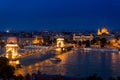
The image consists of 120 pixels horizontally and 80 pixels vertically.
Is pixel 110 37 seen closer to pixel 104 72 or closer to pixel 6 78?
pixel 104 72

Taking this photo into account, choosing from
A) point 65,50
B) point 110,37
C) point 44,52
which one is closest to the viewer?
point 44,52

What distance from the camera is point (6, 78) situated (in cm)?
1020

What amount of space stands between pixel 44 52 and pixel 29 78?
13.8 m

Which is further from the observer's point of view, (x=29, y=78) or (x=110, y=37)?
(x=110, y=37)

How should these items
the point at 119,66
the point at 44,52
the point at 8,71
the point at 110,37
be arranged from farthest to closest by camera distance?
the point at 110,37 → the point at 44,52 → the point at 119,66 → the point at 8,71

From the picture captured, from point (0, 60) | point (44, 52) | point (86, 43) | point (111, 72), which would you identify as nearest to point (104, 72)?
point (111, 72)

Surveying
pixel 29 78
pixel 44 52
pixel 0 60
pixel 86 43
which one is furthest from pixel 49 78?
pixel 86 43

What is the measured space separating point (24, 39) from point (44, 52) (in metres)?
14.7

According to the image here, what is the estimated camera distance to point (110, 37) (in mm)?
38156

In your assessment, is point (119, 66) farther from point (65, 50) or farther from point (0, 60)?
point (65, 50)

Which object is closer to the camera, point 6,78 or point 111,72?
point 6,78

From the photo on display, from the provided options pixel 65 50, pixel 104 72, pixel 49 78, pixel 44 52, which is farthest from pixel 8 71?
pixel 65 50

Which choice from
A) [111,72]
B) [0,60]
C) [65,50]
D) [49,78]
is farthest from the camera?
[65,50]

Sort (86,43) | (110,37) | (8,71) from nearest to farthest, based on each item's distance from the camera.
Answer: (8,71)
(86,43)
(110,37)
